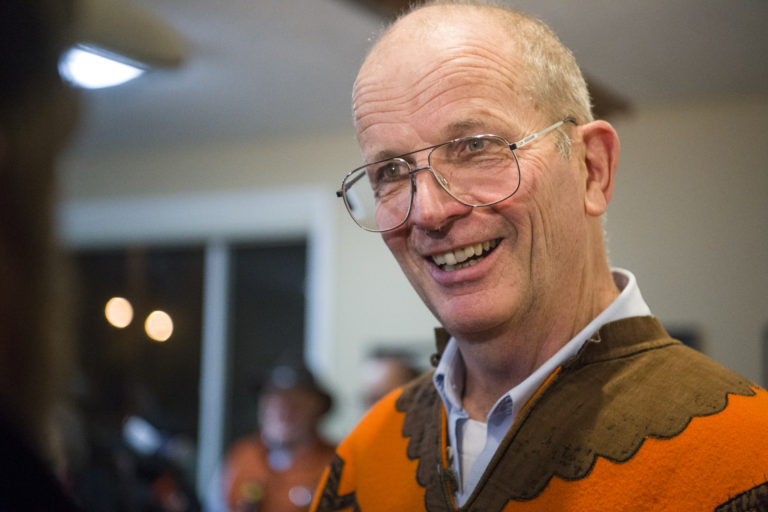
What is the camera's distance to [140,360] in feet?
21.1

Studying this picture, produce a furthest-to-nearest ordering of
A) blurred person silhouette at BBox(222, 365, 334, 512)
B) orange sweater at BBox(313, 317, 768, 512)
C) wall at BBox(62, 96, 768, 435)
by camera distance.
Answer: wall at BBox(62, 96, 768, 435)
blurred person silhouette at BBox(222, 365, 334, 512)
orange sweater at BBox(313, 317, 768, 512)

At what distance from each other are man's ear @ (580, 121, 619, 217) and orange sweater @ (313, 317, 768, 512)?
0.17 m

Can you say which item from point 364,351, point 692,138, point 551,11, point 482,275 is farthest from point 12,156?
point 364,351

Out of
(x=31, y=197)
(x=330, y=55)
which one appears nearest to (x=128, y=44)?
(x=330, y=55)

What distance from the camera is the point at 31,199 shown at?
22cm

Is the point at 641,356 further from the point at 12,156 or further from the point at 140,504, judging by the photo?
the point at 140,504

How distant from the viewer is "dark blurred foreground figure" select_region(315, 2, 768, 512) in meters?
0.86

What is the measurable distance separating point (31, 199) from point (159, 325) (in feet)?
21.3

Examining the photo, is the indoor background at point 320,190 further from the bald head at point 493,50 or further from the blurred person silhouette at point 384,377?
the bald head at point 493,50

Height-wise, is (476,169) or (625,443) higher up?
(476,169)

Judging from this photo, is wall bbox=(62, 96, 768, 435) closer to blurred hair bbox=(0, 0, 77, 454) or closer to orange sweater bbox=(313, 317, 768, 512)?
orange sweater bbox=(313, 317, 768, 512)

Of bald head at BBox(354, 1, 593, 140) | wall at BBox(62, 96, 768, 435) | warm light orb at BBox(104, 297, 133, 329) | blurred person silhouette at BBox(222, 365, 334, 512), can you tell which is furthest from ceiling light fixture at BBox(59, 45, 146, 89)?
warm light orb at BBox(104, 297, 133, 329)

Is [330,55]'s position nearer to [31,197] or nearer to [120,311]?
[120,311]

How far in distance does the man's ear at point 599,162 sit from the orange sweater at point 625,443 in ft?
0.55
